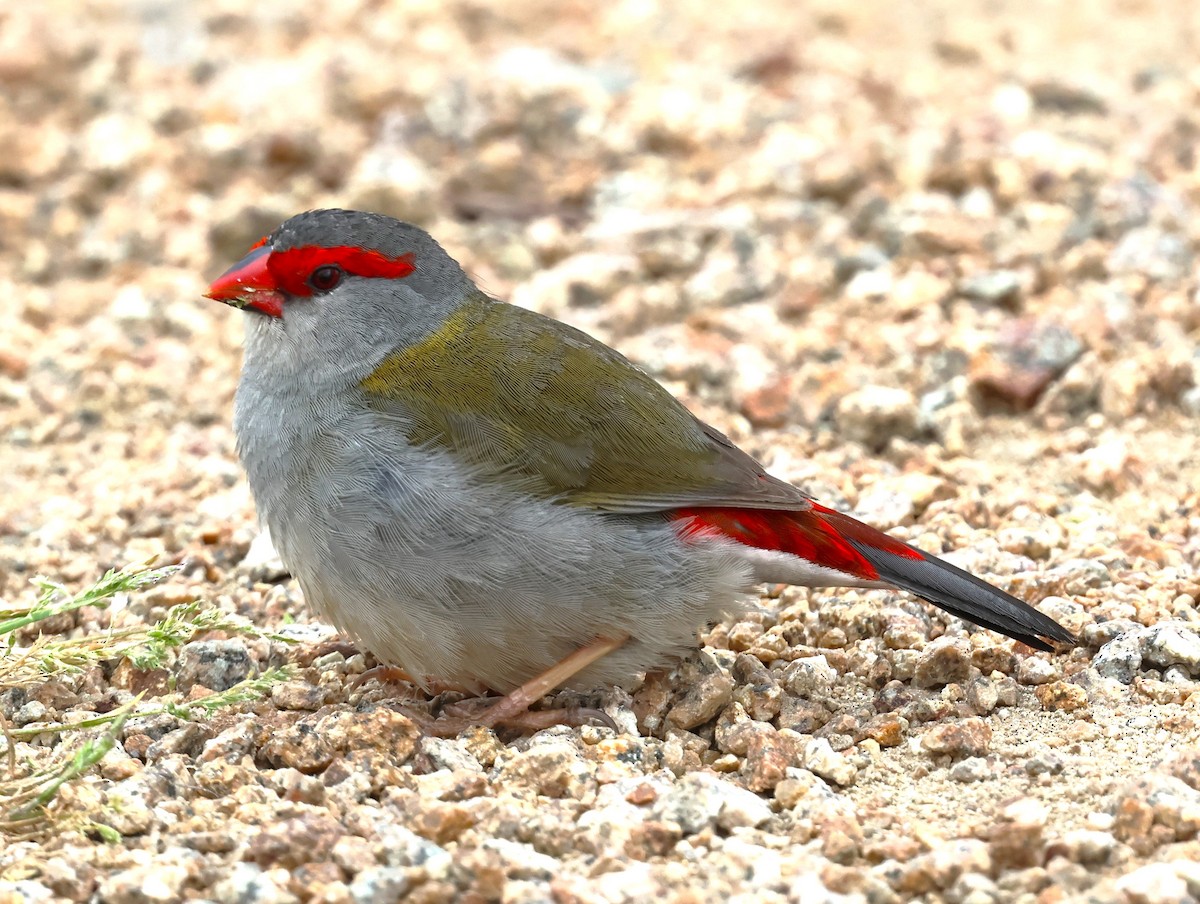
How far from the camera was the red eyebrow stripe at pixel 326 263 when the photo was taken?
4.06m

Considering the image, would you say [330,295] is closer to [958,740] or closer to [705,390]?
[705,390]

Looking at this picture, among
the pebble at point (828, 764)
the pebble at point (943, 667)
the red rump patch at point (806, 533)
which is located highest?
the red rump patch at point (806, 533)

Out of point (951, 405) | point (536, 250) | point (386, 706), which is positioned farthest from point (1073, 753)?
point (536, 250)

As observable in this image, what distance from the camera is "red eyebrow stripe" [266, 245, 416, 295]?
4062 millimetres

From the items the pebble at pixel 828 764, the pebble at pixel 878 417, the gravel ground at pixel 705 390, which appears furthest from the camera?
the pebble at pixel 878 417

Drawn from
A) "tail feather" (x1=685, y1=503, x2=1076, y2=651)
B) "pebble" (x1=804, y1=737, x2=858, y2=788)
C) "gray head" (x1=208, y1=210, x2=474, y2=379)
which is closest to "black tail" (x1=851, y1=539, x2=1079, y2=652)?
"tail feather" (x1=685, y1=503, x2=1076, y2=651)

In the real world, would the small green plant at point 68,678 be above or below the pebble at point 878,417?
below

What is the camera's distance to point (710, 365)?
546cm

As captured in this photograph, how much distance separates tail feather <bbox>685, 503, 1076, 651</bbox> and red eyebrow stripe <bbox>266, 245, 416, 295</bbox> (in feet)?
3.34

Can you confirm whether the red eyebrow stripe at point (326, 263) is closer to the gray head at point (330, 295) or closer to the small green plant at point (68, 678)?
the gray head at point (330, 295)

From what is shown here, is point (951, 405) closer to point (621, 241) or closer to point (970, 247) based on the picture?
point (970, 247)

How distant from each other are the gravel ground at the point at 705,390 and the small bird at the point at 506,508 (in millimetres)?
201

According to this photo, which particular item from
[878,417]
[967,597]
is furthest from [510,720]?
[878,417]

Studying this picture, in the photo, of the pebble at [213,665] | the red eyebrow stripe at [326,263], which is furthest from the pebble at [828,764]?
the red eyebrow stripe at [326,263]
